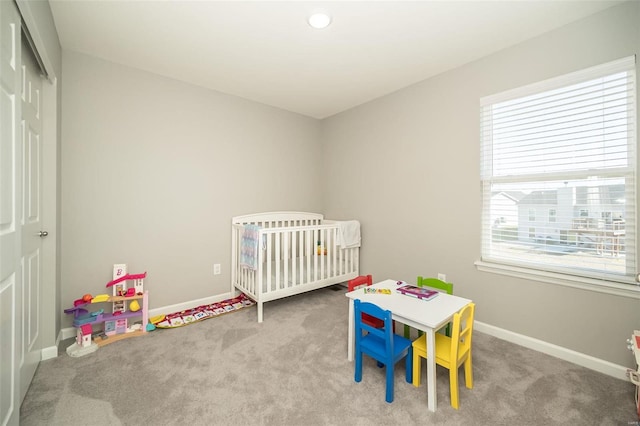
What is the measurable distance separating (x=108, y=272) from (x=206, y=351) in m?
1.24

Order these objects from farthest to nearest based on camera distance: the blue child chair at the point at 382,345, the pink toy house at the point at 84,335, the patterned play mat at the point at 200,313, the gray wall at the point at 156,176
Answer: the patterned play mat at the point at 200,313 → the gray wall at the point at 156,176 → the pink toy house at the point at 84,335 → the blue child chair at the point at 382,345

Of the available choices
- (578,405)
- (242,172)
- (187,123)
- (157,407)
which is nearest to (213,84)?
(187,123)

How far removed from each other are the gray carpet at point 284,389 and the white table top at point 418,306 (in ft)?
1.57

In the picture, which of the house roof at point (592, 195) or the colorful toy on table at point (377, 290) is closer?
the house roof at point (592, 195)

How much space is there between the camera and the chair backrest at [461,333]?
142 centimetres

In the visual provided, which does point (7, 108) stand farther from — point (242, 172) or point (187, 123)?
point (242, 172)

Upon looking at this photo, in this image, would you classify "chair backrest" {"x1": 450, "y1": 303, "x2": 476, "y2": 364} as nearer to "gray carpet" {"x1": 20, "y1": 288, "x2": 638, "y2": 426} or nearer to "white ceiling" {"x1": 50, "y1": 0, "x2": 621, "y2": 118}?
"gray carpet" {"x1": 20, "y1": 288, "x2": 638, "y2": 426}

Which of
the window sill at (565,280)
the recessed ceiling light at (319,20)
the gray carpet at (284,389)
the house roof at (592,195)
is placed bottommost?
the gray carpet at (284,389)

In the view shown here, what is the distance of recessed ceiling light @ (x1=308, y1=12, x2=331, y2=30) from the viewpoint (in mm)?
1812

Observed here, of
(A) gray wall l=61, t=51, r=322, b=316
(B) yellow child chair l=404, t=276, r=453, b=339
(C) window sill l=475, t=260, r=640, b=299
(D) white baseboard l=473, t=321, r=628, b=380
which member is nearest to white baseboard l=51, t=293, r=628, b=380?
(D) white baseboard l=473, t=321, r=628, b=380

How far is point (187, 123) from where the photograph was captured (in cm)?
281

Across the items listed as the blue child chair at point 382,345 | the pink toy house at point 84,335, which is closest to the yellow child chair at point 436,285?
the blue child chair at point 382,345

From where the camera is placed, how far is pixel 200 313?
268 cm

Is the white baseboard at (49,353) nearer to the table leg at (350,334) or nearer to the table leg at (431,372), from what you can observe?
the table leg at (350,334)
